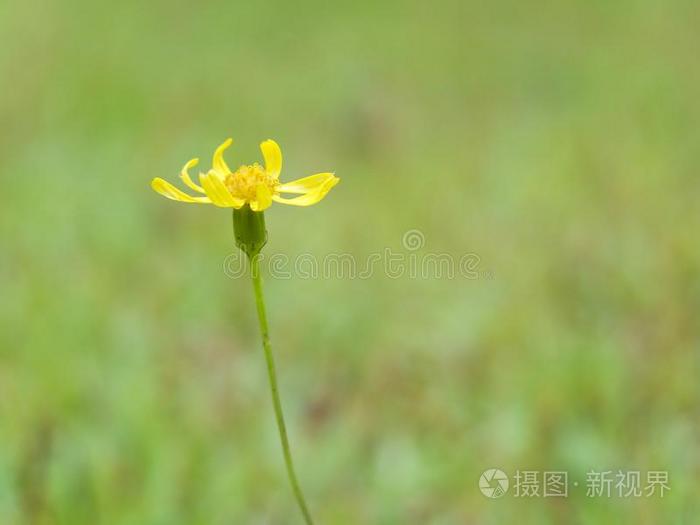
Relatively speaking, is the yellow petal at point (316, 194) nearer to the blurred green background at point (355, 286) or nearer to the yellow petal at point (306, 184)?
the yellow petal at point (306, 184)

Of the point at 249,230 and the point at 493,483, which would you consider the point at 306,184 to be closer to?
the point at 249,230

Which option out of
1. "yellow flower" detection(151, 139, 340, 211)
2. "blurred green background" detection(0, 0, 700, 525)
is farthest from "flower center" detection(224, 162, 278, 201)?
"blurred green background" detection(0, 0, 700, 525)

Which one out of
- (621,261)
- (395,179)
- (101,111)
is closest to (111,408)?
(621,261)

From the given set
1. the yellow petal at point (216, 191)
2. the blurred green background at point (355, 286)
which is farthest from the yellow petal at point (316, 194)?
the blurred green background at point (355, 286)

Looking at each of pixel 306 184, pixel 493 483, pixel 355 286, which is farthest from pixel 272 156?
pixel 355 286

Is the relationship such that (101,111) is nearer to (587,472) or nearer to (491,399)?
(491,399)
